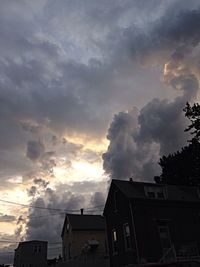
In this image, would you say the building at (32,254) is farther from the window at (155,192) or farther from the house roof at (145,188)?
the window at (155,192)

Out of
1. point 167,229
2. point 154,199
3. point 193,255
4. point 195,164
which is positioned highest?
point 195,164

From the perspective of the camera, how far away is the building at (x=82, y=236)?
45.6m

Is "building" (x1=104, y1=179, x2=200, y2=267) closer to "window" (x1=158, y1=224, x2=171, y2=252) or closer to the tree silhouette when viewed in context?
"window" (x1=158, y1=224, x2=171, y2=252)

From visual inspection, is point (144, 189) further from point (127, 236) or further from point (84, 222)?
point (84, 222)

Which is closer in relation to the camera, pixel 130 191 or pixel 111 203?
pixel 130 191

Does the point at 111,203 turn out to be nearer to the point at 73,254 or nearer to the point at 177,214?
the point at 177,214

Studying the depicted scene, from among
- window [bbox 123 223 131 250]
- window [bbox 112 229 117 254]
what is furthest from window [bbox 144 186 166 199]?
window [bbox 112 229 117 254]

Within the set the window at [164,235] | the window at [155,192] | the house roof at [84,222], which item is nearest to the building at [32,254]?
the house roof at [84,222]

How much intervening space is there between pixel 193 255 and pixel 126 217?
6842 mm

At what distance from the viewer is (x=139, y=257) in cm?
2714

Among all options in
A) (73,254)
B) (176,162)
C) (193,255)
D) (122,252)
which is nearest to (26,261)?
(73,254)

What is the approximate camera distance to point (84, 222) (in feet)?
164

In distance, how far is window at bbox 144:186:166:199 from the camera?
31297mm

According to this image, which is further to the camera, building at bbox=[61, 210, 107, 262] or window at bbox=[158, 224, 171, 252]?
building at bbox=[61, 210, 107, 262]
